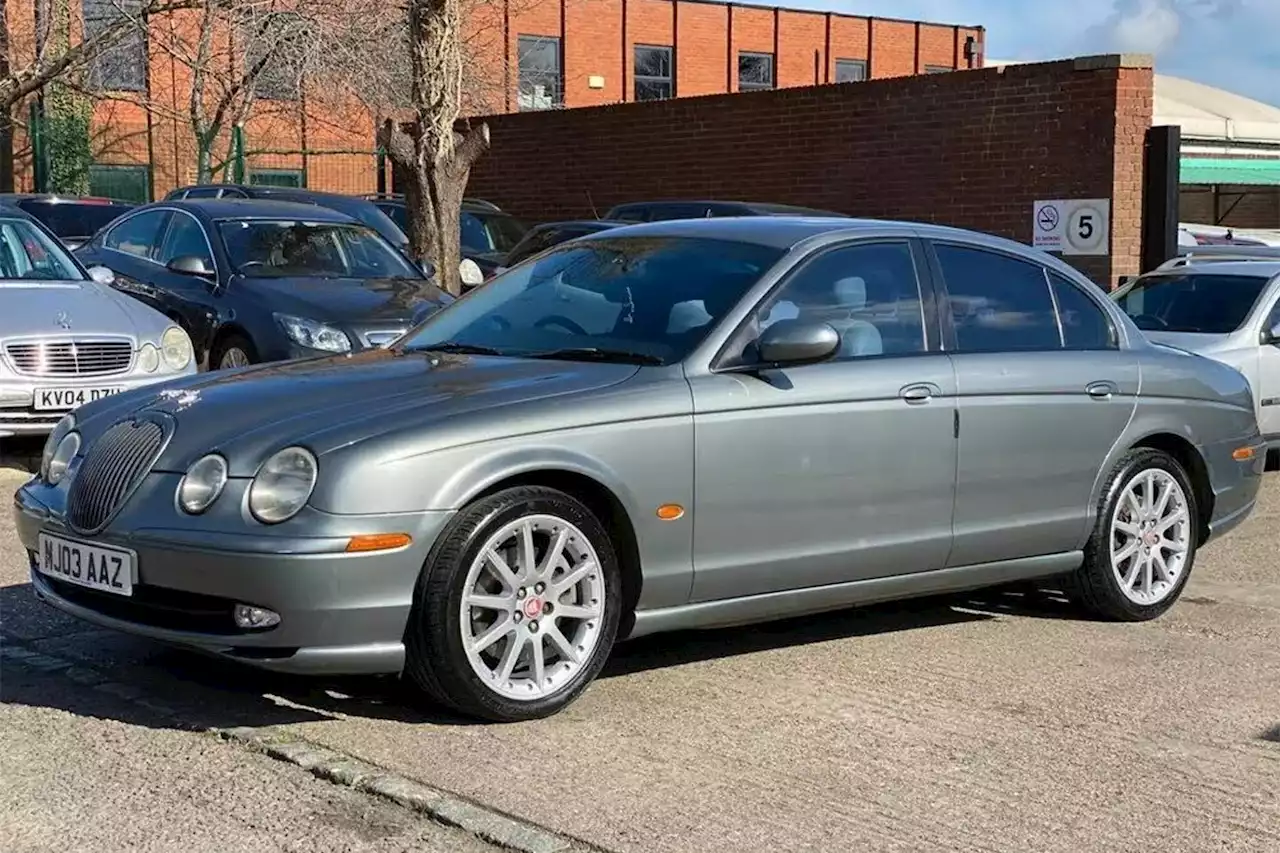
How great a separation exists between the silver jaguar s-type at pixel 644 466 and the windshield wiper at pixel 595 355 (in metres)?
0.01

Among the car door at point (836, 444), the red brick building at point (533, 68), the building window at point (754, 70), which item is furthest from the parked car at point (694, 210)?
the building window at point (754, 70)

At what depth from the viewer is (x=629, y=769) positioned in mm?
4562

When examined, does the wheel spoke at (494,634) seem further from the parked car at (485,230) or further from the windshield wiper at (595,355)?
the parked car at (485,230)

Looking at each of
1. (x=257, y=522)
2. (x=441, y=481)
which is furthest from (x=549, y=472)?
(x=257, y=522)

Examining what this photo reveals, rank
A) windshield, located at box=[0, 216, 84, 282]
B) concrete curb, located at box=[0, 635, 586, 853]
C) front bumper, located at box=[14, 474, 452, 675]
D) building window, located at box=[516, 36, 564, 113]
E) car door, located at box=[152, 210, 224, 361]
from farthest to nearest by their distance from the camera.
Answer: building window, located at box=[516, 36, 564, 113] < car door, located at box=[152, 210, 224, 361] < windshield, located at box=[0, 216, 84, 282] < front bumper, located at box=[14, 474, 452, 675] < concrete curb, located at box=[0, 635, 586, 853]

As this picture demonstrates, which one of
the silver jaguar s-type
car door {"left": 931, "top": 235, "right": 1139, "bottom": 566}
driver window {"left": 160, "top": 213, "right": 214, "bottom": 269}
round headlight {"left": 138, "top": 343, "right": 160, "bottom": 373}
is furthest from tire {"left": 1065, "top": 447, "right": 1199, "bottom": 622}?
driver window {"left": 160, "top": 213, "right": 214, "bottom": 269}

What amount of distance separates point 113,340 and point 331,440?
5.59m

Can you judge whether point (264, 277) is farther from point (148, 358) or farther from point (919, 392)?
point (919, 392)

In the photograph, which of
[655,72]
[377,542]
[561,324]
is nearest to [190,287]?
[561,324]

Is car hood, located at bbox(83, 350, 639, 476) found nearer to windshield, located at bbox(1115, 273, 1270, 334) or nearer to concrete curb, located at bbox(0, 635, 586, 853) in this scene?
concrete curb, located at bbox(0, 635, 586, 853)

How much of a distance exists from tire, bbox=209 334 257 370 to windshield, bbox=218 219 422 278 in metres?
0.53

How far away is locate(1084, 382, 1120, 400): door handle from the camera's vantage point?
6.43 meters

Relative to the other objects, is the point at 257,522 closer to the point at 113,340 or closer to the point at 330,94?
the point at 113,340

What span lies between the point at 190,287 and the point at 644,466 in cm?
744
